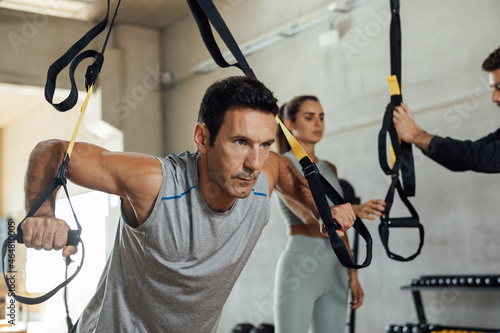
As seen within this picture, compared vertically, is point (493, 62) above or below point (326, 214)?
above

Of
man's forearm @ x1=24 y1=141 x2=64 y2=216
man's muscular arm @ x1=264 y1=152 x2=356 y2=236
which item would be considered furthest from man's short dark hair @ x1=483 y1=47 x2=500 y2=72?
man's forearm @ x1=24 y1=141 x2=64 y2=216

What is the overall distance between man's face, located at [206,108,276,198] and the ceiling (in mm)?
6483

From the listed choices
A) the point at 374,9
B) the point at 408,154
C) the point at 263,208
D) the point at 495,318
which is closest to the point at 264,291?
the point at 495,318

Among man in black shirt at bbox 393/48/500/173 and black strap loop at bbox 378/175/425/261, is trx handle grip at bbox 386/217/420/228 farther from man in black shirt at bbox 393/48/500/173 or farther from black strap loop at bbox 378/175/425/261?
man in black shirt at bbox 393/48/500/173

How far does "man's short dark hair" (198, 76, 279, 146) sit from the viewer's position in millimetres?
1759

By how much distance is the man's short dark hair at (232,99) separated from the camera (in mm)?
1759

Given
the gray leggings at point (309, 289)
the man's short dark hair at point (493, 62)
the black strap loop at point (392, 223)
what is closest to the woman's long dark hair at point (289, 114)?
the gray leggings at point (309, 289)

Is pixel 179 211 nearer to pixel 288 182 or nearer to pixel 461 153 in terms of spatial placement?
pixel 288 182

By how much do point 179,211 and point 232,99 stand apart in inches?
15.7

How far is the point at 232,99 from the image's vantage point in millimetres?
1767

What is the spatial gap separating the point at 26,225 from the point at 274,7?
5790 mm

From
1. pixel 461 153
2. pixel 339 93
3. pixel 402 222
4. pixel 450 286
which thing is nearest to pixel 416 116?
pixel 339 93

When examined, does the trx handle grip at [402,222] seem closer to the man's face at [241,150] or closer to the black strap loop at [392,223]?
the black strap loop at [392,223]

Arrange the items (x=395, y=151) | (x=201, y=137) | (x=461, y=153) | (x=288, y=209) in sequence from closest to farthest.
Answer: (x=201, y=137), (x=395, y=151), (x=461, y=153), (x=288, y=209)
